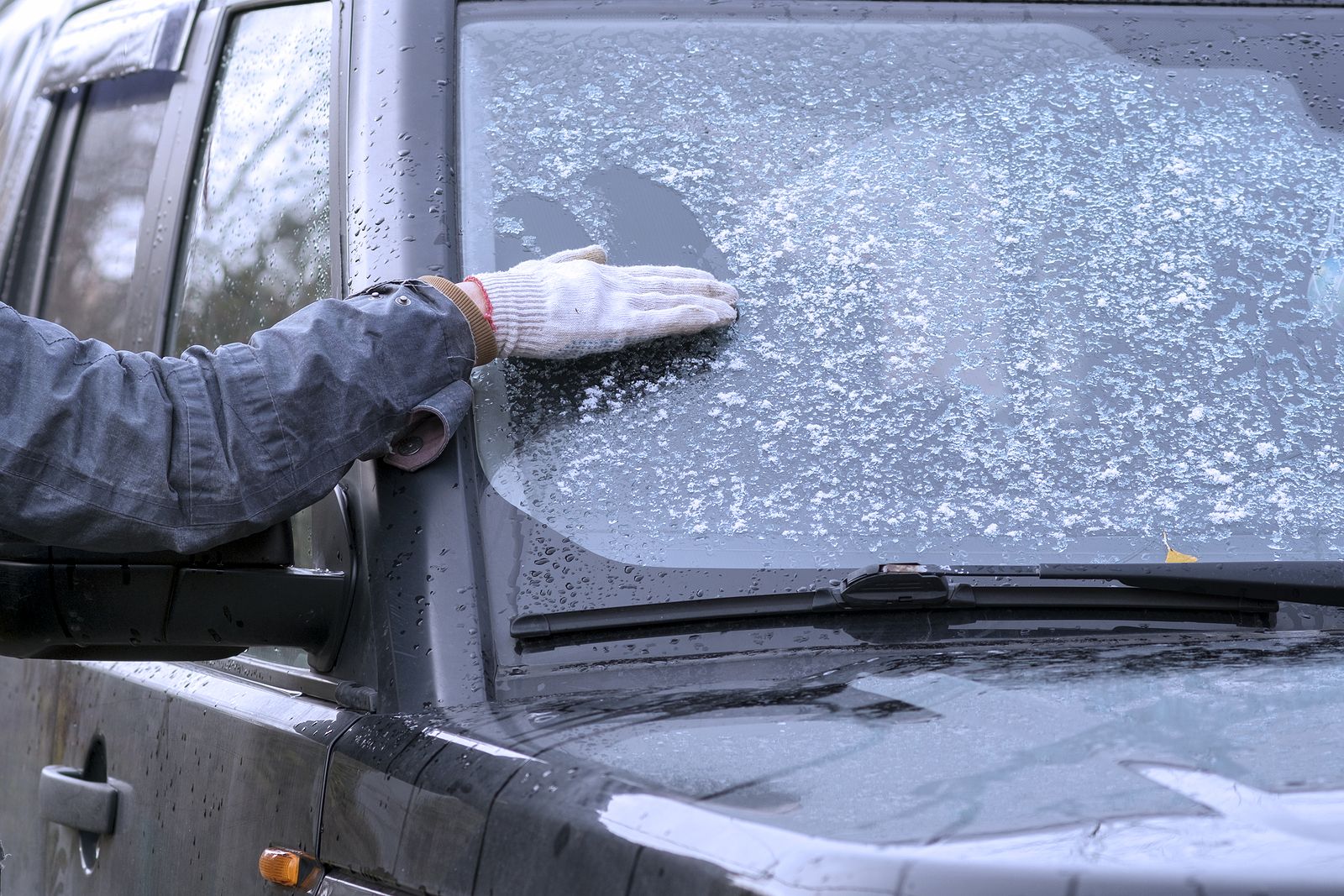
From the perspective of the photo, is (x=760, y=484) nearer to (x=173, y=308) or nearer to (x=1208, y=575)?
(x=1208, y=575)

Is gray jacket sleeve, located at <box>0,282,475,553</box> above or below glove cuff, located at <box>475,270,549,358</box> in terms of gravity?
below

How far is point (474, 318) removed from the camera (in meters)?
1.74

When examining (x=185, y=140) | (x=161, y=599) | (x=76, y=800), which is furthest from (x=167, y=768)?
(x=185, y=140)

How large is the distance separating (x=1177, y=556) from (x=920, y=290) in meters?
0.42

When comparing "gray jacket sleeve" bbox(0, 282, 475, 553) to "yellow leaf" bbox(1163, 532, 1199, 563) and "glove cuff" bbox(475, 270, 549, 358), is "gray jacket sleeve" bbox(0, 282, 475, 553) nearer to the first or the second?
"glove cuff" bbox(475, 270, 549, 358)

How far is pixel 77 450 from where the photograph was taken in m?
1.63

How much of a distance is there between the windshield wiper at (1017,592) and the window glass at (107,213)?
1.12 m

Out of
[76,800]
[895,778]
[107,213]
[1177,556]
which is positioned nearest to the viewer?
[895,778]

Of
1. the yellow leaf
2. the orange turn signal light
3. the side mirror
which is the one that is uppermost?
the yellow leaf

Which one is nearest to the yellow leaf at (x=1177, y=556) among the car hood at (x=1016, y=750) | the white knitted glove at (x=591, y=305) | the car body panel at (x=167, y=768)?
the car hood at (x=1016, y=750)

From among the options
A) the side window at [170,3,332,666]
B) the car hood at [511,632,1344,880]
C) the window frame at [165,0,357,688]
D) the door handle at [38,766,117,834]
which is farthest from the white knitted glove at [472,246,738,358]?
the door handle at [38,766,117,834]

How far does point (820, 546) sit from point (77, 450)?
0.74 m

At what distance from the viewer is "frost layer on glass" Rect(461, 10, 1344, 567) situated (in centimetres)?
173

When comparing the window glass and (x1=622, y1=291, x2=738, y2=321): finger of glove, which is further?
the window glass
